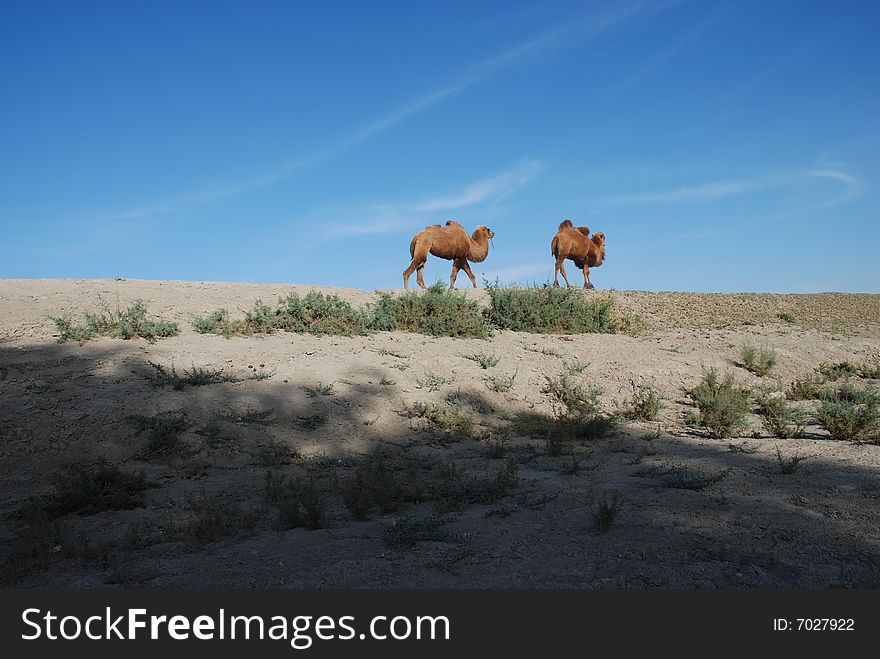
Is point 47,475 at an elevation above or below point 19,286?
below

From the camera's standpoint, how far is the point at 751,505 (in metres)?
4.40

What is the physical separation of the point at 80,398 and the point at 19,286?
6.64 meters

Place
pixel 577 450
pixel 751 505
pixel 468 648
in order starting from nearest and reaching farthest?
pixel 468 648 → pixel 751 505 → pixel 577 450

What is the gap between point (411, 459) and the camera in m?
6.48

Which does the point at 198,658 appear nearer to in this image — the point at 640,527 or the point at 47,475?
the point at 640,527

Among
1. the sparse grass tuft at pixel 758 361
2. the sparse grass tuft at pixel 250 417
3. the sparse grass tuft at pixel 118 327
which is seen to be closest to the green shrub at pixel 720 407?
the sparse grass tuft at pixel 758 361

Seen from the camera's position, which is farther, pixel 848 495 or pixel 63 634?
pixel 848 495

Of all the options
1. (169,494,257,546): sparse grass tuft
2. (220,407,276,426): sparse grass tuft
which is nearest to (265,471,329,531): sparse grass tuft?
(169,494,257,546): sparse grass tuft

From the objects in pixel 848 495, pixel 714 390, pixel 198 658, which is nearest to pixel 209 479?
pixel 198 658

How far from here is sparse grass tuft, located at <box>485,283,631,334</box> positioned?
39.8 feet

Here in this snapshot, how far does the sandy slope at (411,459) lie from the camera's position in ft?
11.9

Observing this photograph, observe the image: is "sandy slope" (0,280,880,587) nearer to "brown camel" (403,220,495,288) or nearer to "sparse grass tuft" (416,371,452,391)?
"sparse grass tuft" (416,371,452,391)

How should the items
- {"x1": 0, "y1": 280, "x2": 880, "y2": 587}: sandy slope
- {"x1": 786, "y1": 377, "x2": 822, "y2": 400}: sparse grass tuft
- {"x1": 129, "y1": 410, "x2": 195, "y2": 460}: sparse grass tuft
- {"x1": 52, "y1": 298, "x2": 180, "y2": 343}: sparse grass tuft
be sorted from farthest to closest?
{"x1": 786, "y1": 377, "x2": 822, "y2": 400}: sparse grass tuft
{"x1": 52, "y1": 298, "x2": 180, "y2": 343}: sparse grass tuft
{"x1": 129, "y1": 410, "x2": 195, "y2": 460}: sparse grass tuft
{"x1": 0, "y1": 280, "x2": 880, "y2": 587}: sandy slope

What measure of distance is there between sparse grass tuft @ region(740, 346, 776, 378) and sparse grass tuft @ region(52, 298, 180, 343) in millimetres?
8882
